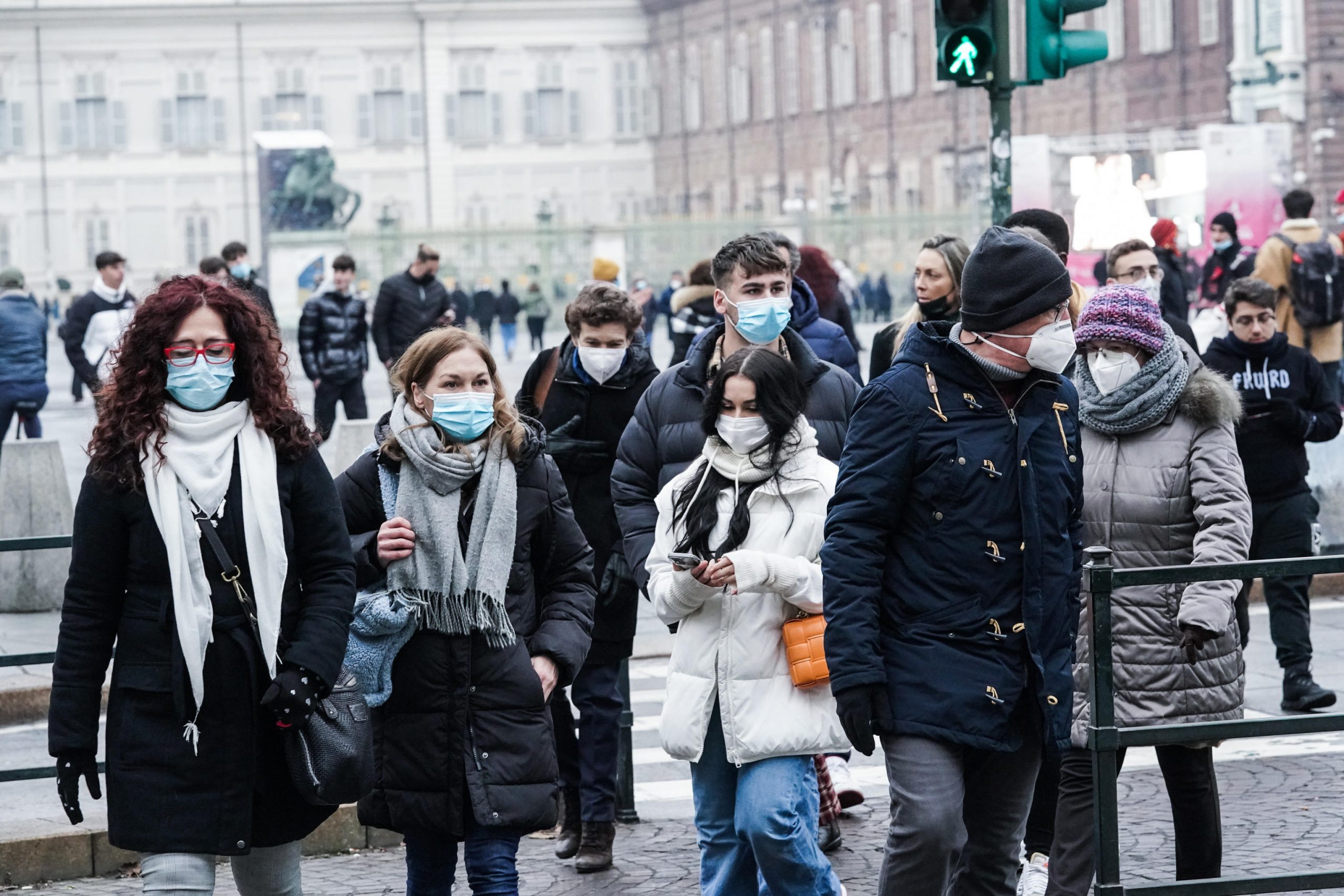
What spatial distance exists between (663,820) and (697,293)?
3154mm

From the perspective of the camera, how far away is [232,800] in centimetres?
398

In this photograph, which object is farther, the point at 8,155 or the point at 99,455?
the point at 8,155

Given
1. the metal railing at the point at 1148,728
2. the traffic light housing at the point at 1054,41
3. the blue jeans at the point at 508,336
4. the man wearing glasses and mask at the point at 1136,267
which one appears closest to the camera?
the metal railing at the point at 1148,728

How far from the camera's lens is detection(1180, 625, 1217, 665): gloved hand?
4.64 m

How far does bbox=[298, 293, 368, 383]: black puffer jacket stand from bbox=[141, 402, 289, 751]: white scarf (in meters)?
11.2

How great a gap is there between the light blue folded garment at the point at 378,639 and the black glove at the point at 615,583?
5.57 feet

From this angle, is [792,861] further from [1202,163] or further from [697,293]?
[1202,163]

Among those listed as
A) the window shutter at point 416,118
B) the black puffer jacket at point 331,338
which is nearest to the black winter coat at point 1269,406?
the black puffer jacket at point 331,338

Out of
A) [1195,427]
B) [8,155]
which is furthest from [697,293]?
[8,155]

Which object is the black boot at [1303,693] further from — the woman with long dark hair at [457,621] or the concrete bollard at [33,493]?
the concrete bollard at [33,493]

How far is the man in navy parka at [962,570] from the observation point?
13.0 feet

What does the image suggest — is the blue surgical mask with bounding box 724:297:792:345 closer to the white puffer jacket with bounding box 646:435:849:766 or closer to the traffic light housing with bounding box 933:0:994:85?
the white puffer jacket with bounding box 646:435:849:766

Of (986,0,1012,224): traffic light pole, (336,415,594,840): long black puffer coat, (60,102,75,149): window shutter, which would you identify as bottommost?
(336,415,594,840): long black puffer coat

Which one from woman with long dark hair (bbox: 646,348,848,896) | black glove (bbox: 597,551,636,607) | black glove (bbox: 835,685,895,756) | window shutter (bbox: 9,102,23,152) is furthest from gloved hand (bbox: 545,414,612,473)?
window shutter (bbox: 9,102,23,152)
